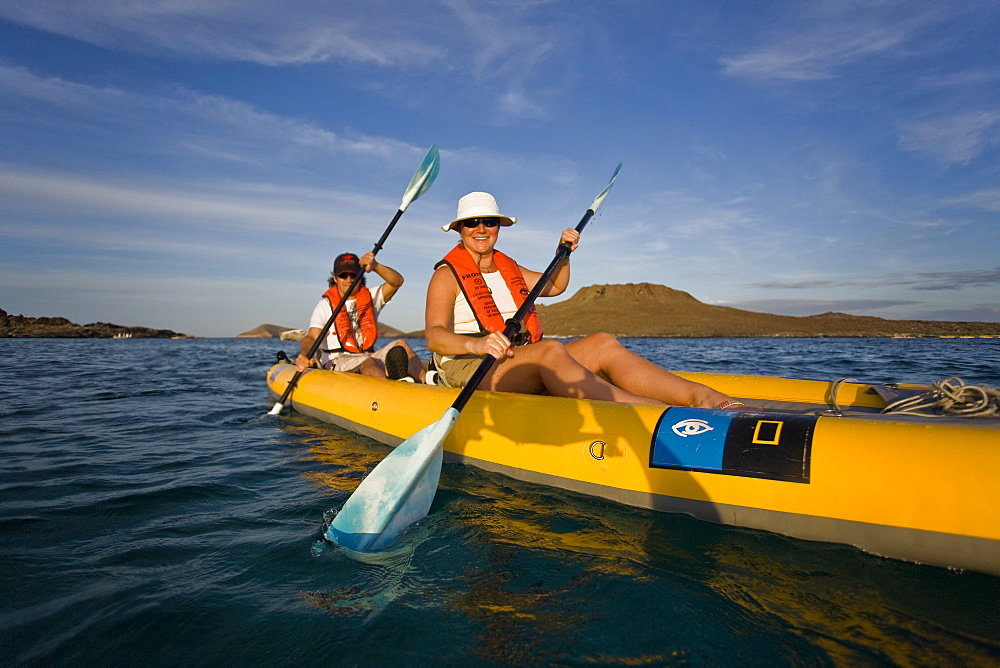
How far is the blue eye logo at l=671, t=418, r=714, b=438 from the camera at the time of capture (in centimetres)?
271

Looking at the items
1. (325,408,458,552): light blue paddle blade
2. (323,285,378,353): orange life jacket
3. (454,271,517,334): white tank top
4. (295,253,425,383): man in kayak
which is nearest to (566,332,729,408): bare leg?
(454,271,517,334): white tank top

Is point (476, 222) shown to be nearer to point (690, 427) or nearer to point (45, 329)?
point (690, 427)

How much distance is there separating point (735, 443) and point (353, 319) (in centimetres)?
532

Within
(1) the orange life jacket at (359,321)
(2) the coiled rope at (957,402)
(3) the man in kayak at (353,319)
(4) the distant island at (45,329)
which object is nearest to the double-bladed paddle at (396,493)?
(2) the coiled rope at (957,402)

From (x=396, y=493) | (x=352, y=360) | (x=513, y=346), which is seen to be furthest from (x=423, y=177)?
(x=396, y=493)

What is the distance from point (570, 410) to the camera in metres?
3.21

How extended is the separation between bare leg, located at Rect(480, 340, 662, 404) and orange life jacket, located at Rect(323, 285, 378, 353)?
3244mm

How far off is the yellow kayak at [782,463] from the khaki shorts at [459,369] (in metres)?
0.24

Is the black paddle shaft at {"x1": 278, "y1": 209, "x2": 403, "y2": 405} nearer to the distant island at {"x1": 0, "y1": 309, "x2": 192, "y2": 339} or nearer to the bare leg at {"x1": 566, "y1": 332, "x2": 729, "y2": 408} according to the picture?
the bare leg at {"x1": 566, "y1": 332, "x2": 729, "y2": 408}

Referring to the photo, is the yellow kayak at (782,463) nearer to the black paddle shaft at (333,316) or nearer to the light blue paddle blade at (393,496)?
the light blue paddle blade at (393,496)

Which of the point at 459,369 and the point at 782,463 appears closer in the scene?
the point at 782,463

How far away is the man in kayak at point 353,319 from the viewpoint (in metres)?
6.50

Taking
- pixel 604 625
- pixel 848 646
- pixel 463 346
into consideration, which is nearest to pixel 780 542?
pixel 848 646

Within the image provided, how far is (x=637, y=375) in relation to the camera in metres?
3.46
